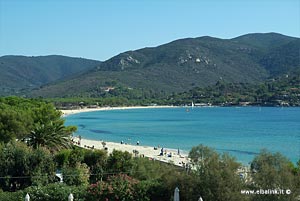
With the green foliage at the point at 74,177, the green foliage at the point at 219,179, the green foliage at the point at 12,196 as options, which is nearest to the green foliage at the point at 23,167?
the green foliage at the point at 74,177

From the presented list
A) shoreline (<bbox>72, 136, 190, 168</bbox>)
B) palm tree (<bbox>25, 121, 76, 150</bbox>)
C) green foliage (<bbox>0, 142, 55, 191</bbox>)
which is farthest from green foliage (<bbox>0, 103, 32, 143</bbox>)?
shoreline (<bbox>72, 136, 190, 168</bbox>)

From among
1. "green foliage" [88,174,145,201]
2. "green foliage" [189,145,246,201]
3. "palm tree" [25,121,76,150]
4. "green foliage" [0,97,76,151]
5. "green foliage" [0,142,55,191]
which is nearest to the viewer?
"green foliage" [189,145,246,201]

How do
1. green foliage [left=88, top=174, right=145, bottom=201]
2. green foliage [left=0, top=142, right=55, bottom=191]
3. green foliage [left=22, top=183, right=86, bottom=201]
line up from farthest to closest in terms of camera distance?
green foliage [left=0, top=142, right=55, bottom=191] < green foliage [left=22, top=183, right=86, bottom=201] < green foliage [left=88, top=174, right=145, bottom=201]

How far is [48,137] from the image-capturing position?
25812 mm

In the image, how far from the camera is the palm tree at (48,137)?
25.5 metres

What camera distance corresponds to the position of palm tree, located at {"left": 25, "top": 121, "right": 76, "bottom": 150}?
83.7 feet

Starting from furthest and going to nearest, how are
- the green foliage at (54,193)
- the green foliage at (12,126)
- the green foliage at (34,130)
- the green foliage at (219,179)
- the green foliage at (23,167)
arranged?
the green foliage at (12,126) → the green foliage at (34,130) → the green foliage at (23,167) → the green foliage at (54,193) → the green foliage at (219,179)

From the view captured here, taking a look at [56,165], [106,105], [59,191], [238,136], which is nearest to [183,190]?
[59,191]

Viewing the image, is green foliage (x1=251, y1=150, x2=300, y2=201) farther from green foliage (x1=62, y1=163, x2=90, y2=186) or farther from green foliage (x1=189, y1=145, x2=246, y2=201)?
green foliage (x1=62, y1=163, x2=90, y2=186)

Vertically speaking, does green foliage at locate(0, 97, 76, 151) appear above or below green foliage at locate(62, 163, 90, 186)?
above

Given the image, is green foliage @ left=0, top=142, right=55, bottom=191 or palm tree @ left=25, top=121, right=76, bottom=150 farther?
palm tree @ left=25, top=121, right=76, bottom=150

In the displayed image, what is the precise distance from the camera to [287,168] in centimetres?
1227

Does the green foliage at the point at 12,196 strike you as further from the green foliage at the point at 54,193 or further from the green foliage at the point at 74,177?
the green foliage at the point at 74,177

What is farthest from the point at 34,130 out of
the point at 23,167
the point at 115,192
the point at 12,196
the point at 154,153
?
the point at 154,153
